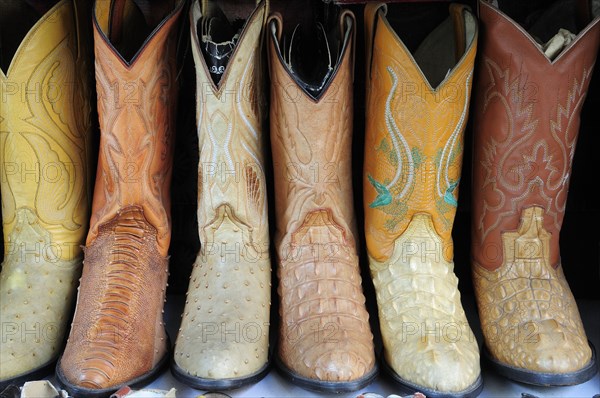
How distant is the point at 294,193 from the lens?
58.7 inches

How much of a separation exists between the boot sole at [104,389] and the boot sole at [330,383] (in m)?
0.28

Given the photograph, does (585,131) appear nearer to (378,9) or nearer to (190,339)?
(378,9)

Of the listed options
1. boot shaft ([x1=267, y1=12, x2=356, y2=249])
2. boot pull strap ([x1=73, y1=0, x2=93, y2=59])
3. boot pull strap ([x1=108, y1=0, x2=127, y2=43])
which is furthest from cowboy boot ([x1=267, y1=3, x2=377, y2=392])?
boot pull strap ([x1=73, y1=0, x2=93, y2=59])

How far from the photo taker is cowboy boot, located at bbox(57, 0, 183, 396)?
132 cm

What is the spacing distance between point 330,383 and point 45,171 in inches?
33.2

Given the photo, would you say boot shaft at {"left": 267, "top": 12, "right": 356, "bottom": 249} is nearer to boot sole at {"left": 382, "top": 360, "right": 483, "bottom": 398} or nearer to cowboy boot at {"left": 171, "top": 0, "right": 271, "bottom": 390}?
cowboy boot at {"left": 171, "top": 0, "right": 271, "bottom": 390}

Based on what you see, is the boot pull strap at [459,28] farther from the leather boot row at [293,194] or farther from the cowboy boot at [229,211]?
the cowboy boot at [229,211]

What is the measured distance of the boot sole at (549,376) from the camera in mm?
1276

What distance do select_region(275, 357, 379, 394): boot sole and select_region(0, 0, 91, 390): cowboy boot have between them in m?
0.55

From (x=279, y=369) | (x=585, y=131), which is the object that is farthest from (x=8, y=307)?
(x=585, y=131)

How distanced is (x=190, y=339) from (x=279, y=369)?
0.67 ft

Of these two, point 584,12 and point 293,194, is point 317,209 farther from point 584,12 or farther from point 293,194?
point 584,12

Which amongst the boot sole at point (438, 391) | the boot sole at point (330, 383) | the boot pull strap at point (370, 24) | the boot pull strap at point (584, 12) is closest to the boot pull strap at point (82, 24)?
the boot pull strap at point (370, 24)

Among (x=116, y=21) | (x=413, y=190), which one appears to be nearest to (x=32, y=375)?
(x=116, y=21)
